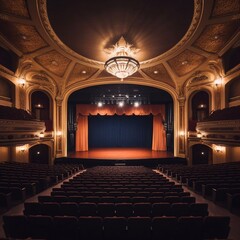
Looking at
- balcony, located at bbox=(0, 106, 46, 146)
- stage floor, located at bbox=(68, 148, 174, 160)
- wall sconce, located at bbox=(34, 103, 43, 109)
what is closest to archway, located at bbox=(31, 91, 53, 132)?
wall sconce, located at bbox=(34, 103, 43, 109)

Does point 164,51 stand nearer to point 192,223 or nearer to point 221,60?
point 221,60

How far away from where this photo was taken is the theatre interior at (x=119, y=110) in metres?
3.10

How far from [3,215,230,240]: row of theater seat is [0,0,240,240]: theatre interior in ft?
0.05

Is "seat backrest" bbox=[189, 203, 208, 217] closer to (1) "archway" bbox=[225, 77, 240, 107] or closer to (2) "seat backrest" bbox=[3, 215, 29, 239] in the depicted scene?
(2) "seat backrest" bbox=[3, 215, 29, 239]

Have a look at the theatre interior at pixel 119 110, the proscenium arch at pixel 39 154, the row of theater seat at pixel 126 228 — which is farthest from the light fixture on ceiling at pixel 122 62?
the proscenium arch at pixel 39 154

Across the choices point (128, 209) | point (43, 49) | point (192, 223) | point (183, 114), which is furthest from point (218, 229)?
point (183, 114)

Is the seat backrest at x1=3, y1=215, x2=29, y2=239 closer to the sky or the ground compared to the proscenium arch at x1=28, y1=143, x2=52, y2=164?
closer to the sky

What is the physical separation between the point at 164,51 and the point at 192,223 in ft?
30.0

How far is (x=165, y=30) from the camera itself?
7.60m

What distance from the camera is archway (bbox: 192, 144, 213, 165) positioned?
13.7 metres

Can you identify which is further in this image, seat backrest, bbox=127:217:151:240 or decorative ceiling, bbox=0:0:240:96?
decorative ceiling, bbox=0:0:240:96

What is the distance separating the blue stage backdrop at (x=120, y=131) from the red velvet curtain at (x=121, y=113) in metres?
2.04

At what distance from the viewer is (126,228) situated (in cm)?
261

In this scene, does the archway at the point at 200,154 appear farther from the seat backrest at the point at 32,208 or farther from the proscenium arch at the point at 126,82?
the seat backrest at the point at 32,208
